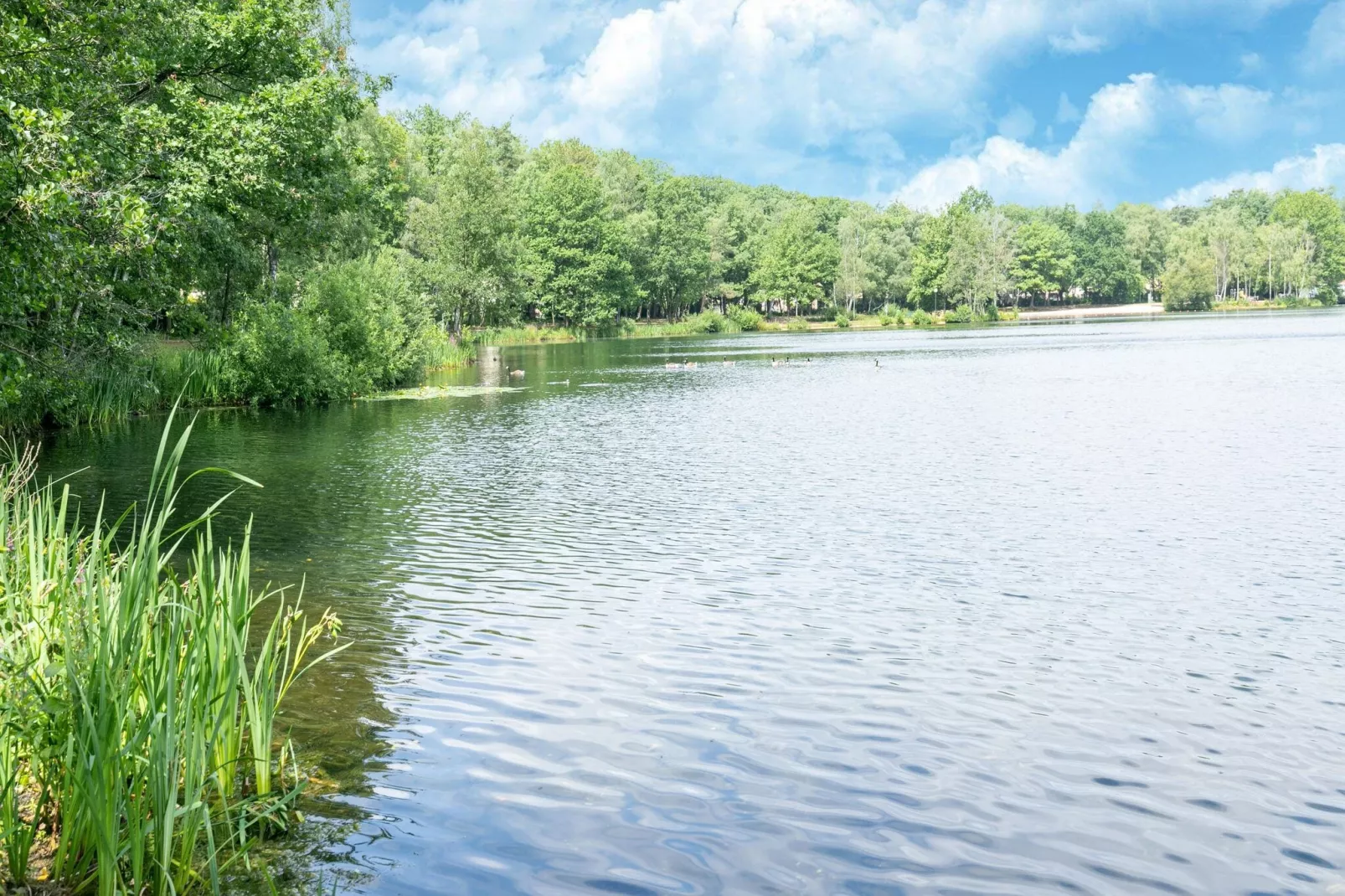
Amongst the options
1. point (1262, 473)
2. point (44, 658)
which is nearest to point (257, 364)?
point (1262, 473)

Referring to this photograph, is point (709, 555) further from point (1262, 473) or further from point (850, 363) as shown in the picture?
point (850, 363)

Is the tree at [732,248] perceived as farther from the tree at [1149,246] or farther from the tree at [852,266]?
the tree at [1149,246]

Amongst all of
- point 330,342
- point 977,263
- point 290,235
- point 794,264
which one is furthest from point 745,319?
point 290,235

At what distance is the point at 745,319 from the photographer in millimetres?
130250

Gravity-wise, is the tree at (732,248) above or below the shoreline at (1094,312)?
above

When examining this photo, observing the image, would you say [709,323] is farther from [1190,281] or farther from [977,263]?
[1190,281]

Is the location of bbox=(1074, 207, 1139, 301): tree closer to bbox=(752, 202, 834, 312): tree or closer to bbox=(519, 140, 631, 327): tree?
bbox=(752, 202, 834, 312): tree

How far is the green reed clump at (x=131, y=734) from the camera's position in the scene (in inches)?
204

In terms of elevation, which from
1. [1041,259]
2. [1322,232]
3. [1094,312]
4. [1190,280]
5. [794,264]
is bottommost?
[1094,312]

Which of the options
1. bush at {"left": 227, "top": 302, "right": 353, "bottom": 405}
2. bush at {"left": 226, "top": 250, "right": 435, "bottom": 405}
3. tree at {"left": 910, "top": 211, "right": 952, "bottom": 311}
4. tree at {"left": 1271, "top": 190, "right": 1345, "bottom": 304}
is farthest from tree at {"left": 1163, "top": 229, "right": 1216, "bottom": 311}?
bush at {"left": 227, "top": 302, "right": 353, "bottom": 405}

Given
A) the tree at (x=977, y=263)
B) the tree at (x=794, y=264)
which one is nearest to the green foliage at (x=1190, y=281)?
the tree at (x=977, y=263)

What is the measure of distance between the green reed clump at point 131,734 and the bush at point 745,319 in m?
124

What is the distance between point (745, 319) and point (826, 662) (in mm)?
120961

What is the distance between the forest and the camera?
1368 cm
